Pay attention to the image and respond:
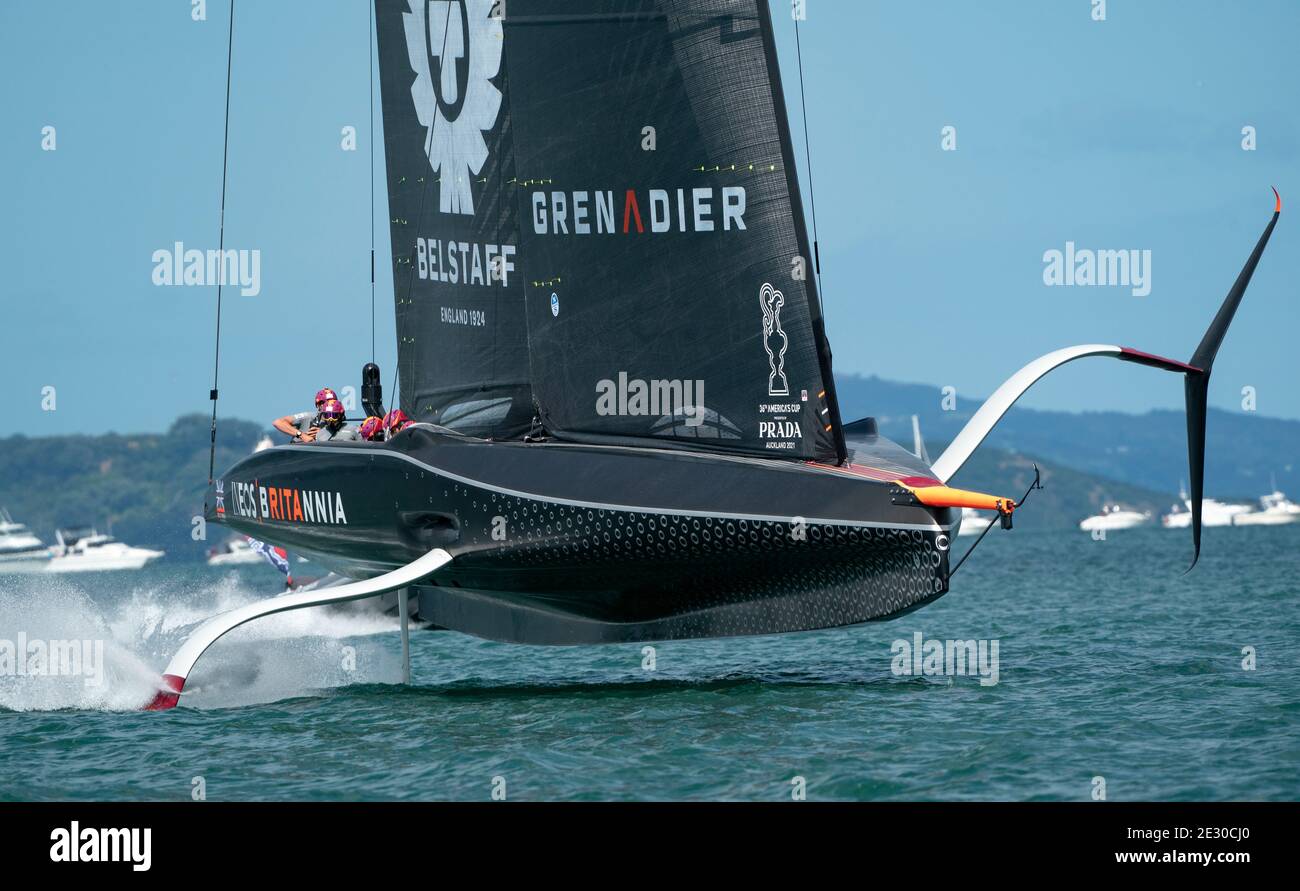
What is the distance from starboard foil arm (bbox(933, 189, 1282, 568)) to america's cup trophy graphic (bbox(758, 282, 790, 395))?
147cm

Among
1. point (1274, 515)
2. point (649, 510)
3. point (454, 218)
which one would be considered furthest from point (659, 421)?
point (1274, 515)

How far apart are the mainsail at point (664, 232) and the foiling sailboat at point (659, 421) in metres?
0.01

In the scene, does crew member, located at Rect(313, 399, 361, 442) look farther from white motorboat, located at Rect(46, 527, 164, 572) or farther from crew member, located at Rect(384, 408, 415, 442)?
white motorboat, located at Rect(46, 527, 164, 572)

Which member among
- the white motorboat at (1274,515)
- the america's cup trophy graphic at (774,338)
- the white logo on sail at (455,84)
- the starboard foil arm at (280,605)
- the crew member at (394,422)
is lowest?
the white motorboat at (1274,515)

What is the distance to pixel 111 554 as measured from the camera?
291 feet

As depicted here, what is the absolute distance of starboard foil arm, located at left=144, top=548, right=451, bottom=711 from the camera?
11.8 m

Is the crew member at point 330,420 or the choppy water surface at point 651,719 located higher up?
the crew member at point 330,420

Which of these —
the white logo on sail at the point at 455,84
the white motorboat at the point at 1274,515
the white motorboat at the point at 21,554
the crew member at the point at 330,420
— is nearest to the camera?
the crew member at the point at 330,420

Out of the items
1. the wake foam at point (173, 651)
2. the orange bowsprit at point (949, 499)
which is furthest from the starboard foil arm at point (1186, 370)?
the wake foam at point (173, 651)

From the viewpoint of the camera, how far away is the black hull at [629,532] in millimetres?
10719

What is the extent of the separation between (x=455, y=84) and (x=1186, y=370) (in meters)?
6.23

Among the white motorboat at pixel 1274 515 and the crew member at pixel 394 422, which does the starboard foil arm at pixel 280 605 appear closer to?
the crew member at pixel 394 422

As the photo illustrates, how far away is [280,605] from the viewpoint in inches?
472
